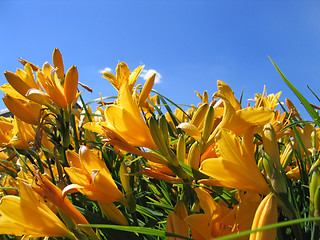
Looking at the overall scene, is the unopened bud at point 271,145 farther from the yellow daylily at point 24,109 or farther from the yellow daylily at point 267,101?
the yellow daylily at point 24,109

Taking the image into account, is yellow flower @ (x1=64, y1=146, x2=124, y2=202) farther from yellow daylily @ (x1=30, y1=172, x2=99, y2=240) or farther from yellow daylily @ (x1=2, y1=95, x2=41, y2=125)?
yellow daylily @ (x1=2, y1=95, x2=41, y2=125)

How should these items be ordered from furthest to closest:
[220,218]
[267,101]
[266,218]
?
[267,101] → [220,218] → [266,218]

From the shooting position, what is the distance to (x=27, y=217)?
484 mm

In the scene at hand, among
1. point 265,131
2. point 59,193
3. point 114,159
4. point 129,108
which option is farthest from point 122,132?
point 114,159

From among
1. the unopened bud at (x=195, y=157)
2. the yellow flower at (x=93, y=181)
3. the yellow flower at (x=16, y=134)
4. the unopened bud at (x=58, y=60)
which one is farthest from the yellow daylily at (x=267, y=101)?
the yellow flower at (x=16, y=134)

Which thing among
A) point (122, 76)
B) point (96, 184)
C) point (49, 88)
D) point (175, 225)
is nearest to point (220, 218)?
point (175, 225)

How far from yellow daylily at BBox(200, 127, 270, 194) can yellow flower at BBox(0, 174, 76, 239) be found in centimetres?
31

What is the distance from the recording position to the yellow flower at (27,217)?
18.8 inches

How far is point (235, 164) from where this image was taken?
0.41 metres

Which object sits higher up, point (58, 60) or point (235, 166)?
point (58, 60)

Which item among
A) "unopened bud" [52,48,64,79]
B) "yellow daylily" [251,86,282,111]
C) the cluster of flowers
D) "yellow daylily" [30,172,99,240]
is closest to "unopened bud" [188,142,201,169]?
the cluster of flowers

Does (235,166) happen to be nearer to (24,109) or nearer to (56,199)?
(56,199)

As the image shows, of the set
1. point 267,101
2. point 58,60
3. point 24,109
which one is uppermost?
point 58,60

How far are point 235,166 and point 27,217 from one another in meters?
0.37
